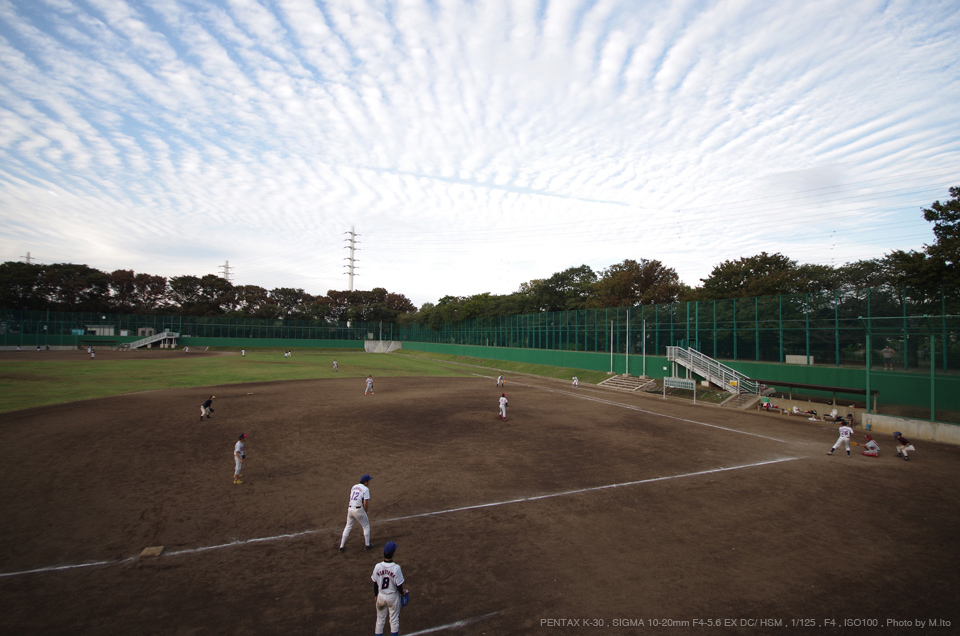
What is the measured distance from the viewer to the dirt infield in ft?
25.6

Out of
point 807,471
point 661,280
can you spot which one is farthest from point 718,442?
point 661,280

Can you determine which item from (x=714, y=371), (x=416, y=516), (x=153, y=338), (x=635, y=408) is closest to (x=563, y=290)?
(x=714, y=371)

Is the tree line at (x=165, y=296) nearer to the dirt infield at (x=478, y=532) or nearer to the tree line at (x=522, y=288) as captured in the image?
the tree line at (x=522, y=288)

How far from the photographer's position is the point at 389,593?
22.2 feet

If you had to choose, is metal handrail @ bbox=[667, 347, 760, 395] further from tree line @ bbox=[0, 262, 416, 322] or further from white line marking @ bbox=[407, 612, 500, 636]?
tree line @ bbox=[0, 262, 416, 322]

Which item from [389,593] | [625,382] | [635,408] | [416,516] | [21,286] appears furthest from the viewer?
[21,286]

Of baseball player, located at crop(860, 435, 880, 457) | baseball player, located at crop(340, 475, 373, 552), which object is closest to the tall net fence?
baseball player, located at crop(860, 435, 880, 457)

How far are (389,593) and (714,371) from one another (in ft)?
117

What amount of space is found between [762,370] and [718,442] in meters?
17.8

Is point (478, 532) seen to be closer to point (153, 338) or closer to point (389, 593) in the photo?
point (389, 593)

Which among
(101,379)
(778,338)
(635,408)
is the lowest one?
(635,408)

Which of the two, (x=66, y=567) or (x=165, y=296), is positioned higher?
(x=165, y=296)

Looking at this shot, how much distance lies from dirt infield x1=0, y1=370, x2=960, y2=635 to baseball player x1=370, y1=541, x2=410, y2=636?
2.97ft

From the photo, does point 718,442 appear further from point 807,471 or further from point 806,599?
point 806,599
